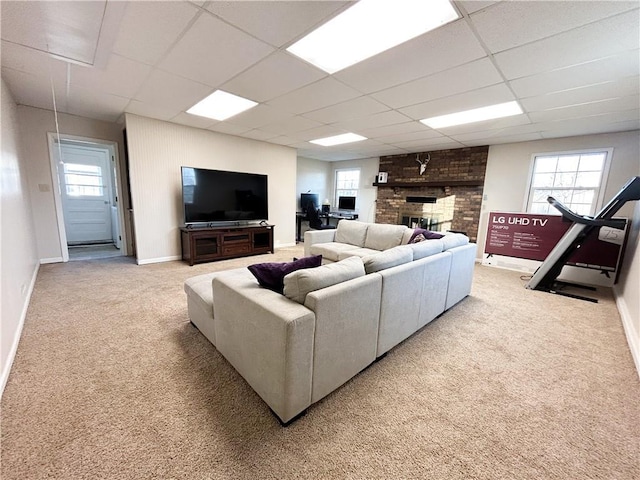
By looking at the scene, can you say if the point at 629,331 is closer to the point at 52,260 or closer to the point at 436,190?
the point at 436,190

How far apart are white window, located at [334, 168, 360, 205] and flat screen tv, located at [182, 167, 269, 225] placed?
323 cm

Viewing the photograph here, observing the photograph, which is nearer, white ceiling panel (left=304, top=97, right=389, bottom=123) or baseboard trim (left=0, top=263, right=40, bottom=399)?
baseboard trim (left=0, top=263, right=40, bottom=399)

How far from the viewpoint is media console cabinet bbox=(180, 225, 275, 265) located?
4.34 m

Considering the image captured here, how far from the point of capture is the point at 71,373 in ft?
5.64

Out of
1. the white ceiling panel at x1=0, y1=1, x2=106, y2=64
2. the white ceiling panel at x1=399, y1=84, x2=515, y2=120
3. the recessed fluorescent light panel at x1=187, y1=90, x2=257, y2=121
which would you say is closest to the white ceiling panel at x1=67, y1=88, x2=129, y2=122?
the recessed fluorescent light panel at x1=187, y1=90, x2=257, y2=121

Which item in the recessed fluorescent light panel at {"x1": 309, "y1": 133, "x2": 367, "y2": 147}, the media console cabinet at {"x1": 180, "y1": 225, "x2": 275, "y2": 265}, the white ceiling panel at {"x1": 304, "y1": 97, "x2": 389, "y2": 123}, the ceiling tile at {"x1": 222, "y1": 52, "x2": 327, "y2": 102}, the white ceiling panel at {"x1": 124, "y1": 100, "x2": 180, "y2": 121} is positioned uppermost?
the recessed fluorescent light panel at {"x1": 309, "y1": 133, "x2": 367, "y2": 147}

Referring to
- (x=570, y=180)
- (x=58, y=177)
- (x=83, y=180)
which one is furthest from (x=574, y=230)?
(x=83, y=180)

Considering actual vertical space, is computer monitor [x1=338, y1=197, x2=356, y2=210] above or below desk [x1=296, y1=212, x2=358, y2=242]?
above

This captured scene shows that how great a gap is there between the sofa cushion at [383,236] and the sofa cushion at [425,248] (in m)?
1.35

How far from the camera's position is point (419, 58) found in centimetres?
211

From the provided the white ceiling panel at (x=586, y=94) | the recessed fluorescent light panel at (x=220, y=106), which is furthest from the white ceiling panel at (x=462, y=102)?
the recessed fluorescent light panel at (x=220, y=106)

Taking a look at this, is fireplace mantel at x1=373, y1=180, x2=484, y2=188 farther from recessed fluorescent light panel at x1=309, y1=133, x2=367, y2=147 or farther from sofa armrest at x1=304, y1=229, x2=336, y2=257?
sofa armrest at x1=304, y1=229, x2=336, y2=257

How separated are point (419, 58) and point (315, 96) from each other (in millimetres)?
1228

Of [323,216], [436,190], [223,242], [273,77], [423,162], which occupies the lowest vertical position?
[223,242]
